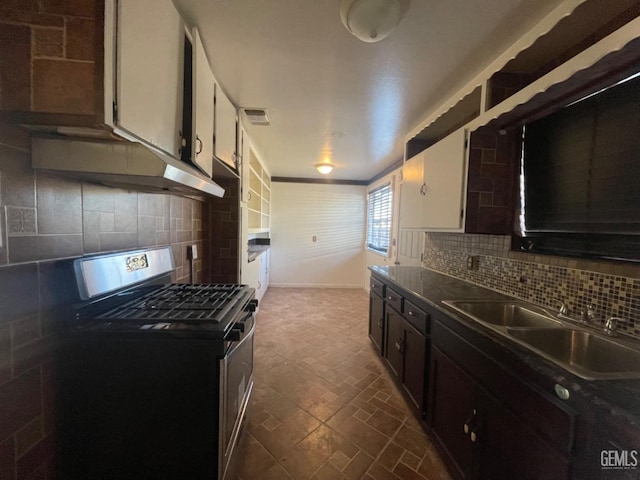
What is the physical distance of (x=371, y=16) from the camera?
116cm

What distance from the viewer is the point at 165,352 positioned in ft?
3.36

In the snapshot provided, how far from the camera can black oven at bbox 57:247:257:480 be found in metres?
1.00

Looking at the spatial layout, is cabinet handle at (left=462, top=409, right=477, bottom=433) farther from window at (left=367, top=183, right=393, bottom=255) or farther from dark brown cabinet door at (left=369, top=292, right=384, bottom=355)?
window at (left=367, top=183, right=393, bottom=255)

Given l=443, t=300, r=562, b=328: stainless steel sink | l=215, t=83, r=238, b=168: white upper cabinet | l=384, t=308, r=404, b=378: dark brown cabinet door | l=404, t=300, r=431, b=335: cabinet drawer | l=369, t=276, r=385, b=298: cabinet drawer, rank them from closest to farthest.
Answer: l=443, t=300, r=562, b=328: stainless steel sink → l=404, t=300, r=431, b=335: cabinet drawer → l=215, t=83, r=238, b=168: white upper cabinet → l=384, t=308, r=404, b=378: dark brown cabinet door → l=369, t=276, r=385, b=298: cabinet drawer

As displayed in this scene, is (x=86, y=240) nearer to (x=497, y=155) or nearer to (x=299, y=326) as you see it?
(x=497, y=155)

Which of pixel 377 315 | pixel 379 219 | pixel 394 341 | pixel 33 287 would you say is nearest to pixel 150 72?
pixel 33 287

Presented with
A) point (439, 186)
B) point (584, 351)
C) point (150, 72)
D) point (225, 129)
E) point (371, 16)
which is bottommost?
point (584, 351)

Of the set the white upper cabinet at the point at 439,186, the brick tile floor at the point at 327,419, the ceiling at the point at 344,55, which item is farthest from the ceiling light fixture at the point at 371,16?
the brick tile floor at the point at 327,419

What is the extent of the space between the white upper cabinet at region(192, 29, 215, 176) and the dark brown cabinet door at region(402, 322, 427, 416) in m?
1.81

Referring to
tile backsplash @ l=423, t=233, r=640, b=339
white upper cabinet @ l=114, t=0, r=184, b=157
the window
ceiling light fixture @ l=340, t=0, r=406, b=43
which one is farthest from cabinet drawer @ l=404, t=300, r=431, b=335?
the window

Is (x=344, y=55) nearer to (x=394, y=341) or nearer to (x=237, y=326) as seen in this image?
(x=237, y=326)

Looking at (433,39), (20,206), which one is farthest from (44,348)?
(433,39)

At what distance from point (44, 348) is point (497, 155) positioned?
2.59 metres

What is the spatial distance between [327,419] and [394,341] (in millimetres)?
814
